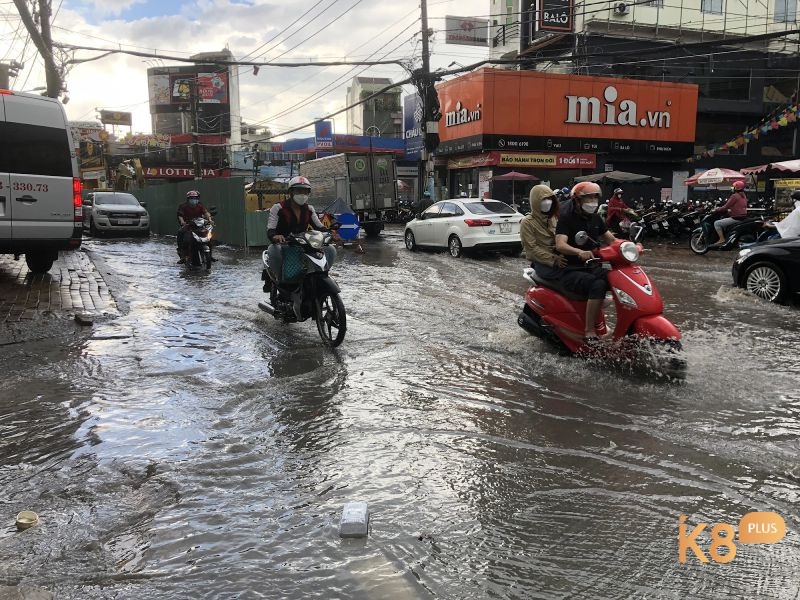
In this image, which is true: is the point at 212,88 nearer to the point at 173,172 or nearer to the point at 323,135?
the point at 173,172

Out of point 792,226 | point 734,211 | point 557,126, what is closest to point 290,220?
point 792,226

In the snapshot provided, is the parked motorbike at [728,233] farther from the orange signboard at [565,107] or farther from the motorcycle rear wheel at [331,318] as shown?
the orange signboard at [565,107]

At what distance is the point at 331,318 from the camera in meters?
6.86

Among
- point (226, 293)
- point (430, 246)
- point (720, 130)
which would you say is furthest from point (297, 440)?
point (720, 130)

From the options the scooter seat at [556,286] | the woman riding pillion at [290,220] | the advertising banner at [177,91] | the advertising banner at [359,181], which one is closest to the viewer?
the scooter seat at [556,286]

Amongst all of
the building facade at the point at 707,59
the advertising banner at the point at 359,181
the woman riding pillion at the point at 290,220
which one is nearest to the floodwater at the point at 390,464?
the woman riding pillion at the point at 290,220

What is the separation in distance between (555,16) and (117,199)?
69.8ft

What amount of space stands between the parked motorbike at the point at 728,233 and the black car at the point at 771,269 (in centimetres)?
570

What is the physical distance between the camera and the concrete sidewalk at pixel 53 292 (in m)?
8.13

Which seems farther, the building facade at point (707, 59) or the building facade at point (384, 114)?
the building facade at point (384, 114)

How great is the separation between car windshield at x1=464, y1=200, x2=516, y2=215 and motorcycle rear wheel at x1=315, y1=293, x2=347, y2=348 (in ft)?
30.8

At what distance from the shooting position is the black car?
884cm

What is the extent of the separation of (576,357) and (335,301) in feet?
8.21

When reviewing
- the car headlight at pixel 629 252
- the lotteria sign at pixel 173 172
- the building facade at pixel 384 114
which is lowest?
the car headlight at pixel 629 252
